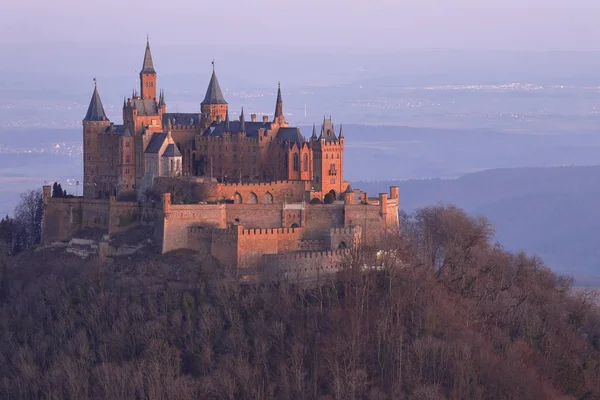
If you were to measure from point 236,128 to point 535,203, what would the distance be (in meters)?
78.6

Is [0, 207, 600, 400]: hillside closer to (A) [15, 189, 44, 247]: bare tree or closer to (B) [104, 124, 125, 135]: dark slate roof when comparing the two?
(A) [15, 189, 44, 247]: bare tree

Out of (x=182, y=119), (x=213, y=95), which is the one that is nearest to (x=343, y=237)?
(x=182, y=119)

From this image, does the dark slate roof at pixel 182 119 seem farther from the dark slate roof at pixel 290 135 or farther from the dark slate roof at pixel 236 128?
the dark slate roof at pixel 290 135

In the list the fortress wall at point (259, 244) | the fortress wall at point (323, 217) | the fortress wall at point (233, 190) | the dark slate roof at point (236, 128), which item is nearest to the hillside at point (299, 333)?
the fortress wall at point (259, 244)

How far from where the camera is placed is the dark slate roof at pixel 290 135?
7850cm

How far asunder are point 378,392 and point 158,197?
19951 millimetres

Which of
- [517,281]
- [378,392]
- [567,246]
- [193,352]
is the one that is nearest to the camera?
[378,392]

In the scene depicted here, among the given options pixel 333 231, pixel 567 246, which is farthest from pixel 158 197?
pixel 567 246

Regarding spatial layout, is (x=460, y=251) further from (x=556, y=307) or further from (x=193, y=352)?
(x=193, y=352)

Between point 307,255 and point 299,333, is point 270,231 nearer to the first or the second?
point 307,255

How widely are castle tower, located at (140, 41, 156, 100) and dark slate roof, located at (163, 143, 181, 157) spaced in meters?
4.92

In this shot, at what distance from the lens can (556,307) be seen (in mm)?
70750

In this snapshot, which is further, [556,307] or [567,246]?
[567,246]

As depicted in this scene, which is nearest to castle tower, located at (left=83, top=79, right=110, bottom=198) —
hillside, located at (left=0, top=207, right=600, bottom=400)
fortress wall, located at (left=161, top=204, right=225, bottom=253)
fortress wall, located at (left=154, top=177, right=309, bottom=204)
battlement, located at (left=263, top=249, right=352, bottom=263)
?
fortress wall, located at (left=154, top=177, right=309, bottom=204)
